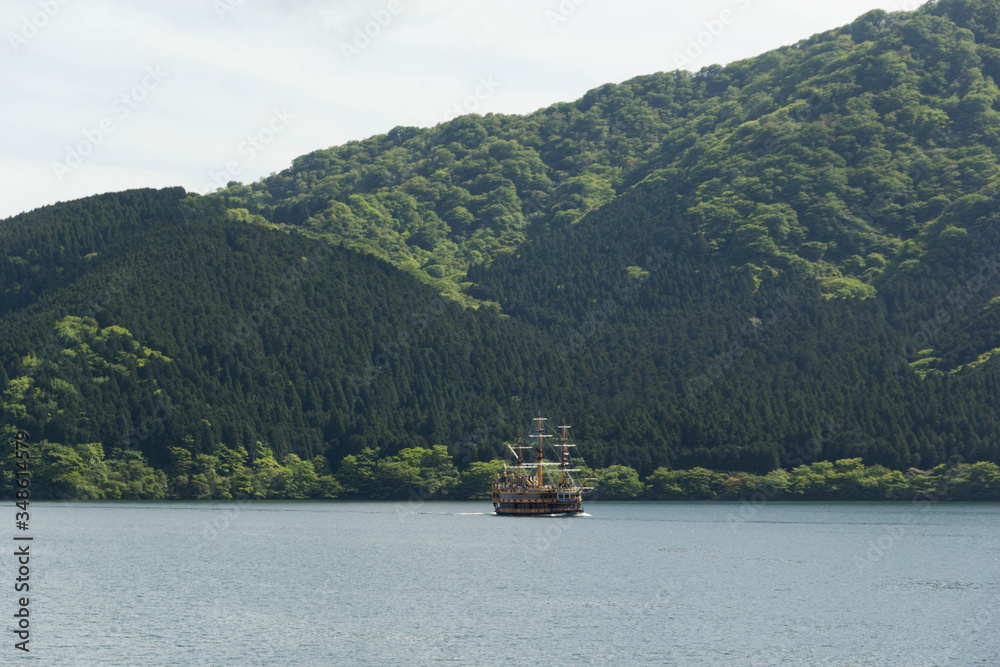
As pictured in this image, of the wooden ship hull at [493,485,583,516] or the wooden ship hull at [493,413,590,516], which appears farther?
the wooden ship hull at [493,413,590,516]

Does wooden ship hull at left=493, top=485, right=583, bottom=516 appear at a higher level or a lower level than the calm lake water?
higher

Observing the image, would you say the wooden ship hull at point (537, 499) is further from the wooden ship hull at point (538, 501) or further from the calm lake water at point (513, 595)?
the calm lake water at point (513, 595)

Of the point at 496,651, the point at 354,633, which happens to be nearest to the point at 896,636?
the point at 496,651

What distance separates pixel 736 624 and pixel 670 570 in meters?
30.3

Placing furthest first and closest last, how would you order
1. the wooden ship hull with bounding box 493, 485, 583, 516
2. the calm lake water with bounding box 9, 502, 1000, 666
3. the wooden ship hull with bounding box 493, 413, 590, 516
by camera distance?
1. the wooden ship hull with bounding box 493, 413, 590, 516
2. the wooden ship hull with bounding box 493, 485, 583, 516
3. the calm lake water with bounding box 9, 502, 1000, 666

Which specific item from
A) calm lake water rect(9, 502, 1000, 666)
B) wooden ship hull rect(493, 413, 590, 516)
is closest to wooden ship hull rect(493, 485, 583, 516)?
wooden ship hull rect(493, 413, 590, 516)

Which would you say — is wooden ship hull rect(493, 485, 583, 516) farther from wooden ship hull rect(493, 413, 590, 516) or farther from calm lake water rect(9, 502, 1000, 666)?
calm lake water rect(9, 502, 1000, 666)

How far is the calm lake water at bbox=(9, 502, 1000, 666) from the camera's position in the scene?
70.4 m

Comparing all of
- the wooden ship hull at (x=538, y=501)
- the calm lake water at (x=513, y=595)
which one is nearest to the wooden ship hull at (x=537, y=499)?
the wooden ship hull at (x=538, y=501)

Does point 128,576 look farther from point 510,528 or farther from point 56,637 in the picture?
point 510,528

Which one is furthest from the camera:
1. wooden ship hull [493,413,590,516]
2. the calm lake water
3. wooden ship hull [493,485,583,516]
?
wooden ship hull [493,413,590,516]

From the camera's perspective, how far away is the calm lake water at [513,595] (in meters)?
70.4

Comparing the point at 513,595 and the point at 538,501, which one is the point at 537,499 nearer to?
the point at 538,501

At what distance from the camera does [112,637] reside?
73312 mm
